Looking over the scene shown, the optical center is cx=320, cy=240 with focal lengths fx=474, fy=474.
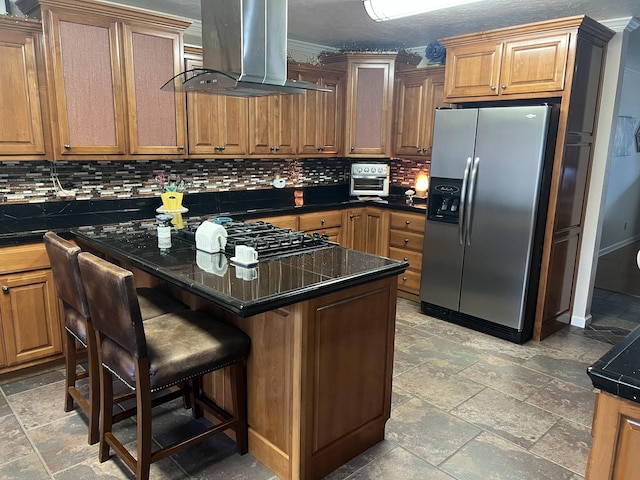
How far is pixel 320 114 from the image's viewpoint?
184 inches

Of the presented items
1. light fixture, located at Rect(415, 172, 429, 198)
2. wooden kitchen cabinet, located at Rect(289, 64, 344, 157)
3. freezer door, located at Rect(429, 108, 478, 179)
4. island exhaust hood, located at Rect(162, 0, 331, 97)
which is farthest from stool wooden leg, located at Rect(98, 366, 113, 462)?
light fixture, located at Rect(415, 172, 429, 198)

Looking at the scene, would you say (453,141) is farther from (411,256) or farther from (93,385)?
(93,385)

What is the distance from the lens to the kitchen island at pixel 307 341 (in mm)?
1892

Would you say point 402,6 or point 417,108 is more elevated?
point 402,6

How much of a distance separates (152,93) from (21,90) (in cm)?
82

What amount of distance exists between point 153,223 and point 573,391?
2.97 metres

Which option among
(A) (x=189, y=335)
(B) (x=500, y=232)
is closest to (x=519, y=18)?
(B) (x=500, y=232)

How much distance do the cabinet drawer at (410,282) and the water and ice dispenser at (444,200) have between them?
27.9 inches

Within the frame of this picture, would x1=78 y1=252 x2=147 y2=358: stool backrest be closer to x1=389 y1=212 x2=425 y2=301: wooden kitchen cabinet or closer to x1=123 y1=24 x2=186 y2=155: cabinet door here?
x1=123 y1=24 x2=186 y2=155: cabinet door

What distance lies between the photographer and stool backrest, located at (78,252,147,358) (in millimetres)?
1784

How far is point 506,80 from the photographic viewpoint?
3561 millimetres

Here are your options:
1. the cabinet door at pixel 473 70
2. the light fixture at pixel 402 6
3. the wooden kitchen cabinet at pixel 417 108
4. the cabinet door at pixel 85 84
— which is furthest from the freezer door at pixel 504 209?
the cabinet door at pixel 85 84

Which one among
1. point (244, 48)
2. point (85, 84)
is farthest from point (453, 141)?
point (85, 84)

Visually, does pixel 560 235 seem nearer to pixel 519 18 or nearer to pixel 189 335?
pixel 519 18
